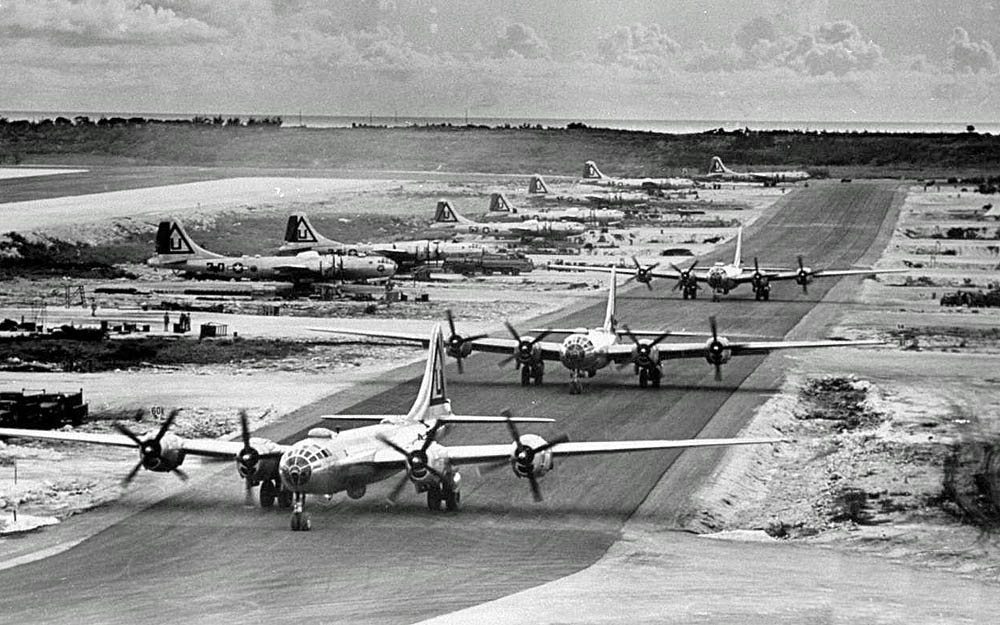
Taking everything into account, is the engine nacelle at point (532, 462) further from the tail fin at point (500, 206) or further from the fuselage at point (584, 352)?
the tail fin at point (500, 206)

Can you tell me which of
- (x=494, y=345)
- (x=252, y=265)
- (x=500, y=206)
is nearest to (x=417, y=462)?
(x=494, y=345)

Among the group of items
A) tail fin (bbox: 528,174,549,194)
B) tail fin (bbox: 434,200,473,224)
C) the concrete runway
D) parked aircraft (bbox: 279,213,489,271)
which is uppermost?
tail fin (bbox: 528,174,549,194)

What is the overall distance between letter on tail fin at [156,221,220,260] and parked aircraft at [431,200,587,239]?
4046 cm

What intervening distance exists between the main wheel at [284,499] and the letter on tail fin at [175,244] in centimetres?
6940

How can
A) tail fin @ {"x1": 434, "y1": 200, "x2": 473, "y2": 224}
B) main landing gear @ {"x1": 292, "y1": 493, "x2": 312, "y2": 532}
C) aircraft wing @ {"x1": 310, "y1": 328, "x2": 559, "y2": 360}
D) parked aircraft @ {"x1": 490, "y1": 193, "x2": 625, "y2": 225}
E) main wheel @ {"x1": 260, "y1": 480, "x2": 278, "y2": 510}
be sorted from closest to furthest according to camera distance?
main landing gear @ {"x1": 292, "y1": 493, "x2": 312, "y2": 532} → main wheel @ {"x1": 260, "y1": 480, "x2": 278, "y2": 510} → aircraft wing @ {"x1": 310, "y1": 328, "x2": 559, "y2": 360} → tail fin @ {"x1": 434, "y1": 200, "x2": 473, "y2": 224} → parked aircraft @ {"x1": 490, "y1": 193, "x2": 625, "y2": 225}

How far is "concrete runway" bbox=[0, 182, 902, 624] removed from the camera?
128 feet

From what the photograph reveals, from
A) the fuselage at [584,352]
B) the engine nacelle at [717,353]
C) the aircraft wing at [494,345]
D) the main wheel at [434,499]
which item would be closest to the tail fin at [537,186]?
the aircraft wing at [494,345]

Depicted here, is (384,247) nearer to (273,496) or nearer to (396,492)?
(273,496)

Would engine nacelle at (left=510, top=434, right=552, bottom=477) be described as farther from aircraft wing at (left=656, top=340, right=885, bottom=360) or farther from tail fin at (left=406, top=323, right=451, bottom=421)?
aircraft wing at (left=656, top=340, right=885, bottom=360)

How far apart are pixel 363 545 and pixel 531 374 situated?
100 feet

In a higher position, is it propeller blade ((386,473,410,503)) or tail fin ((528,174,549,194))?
tail fin ((528,174,549,194))

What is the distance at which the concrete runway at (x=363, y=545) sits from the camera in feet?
128

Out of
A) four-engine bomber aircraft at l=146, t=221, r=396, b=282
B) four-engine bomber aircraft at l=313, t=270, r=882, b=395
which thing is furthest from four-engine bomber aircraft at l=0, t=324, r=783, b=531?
four-engine bomber aircraft at l=146, t=221, r=396, b=282

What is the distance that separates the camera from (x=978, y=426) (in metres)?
65.3
